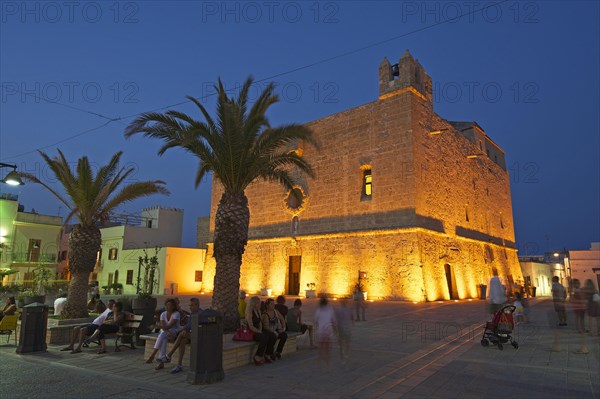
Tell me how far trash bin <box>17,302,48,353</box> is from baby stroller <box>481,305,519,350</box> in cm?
906

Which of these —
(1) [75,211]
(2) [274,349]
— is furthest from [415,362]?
(1) [75,211]

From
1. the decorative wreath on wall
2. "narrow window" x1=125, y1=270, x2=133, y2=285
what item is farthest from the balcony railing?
the decorative wreath on wall

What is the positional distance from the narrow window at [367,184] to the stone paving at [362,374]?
501 inches

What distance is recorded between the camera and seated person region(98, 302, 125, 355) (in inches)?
305

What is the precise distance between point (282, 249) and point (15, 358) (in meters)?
17.1

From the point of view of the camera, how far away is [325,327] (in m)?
6.75

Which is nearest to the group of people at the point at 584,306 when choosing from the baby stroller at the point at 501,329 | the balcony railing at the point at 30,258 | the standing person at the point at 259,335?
the baby stroller at the point at 501,329

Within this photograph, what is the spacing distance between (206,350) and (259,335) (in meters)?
1.42

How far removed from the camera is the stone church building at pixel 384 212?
19422 millimetres

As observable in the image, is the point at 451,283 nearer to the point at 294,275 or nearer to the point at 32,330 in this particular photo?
the point at 294,275

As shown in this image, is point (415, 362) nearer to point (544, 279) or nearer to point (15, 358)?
point (15, 358)

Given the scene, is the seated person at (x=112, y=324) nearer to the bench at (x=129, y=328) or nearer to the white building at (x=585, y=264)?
the bench at (x=129, y=328)

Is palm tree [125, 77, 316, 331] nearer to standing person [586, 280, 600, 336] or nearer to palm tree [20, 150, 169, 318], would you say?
palm tree [20, 150, 169, 318]

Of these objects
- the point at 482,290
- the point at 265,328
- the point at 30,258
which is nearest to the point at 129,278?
the point at 30,258
